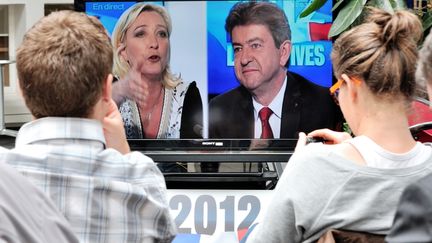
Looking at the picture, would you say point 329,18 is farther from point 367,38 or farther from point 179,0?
point 367,38

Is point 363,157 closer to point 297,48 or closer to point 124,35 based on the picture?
point 297,48

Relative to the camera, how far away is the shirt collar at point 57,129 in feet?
6.00

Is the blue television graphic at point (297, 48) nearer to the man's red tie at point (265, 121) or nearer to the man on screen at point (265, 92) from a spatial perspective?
the man on screen at point (265, 92)

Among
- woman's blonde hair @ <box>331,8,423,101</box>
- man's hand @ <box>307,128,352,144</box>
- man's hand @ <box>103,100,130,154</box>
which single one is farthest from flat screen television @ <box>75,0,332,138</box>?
man's hand @ <box>103,100,130,154</box>

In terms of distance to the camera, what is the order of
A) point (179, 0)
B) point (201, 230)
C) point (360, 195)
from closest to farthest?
point (360, 195) → point (201, 230) → point (179, 0)

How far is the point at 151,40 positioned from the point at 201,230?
107 centimetres

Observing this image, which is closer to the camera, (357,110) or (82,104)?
(82,104)

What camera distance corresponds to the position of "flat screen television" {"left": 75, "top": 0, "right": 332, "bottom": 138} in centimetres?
398

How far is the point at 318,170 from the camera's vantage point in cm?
205

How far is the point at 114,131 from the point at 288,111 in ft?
6.99

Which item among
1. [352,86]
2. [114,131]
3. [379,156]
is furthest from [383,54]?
[114,131]

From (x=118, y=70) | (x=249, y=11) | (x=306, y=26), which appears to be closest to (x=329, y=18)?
(x=306, y=26)

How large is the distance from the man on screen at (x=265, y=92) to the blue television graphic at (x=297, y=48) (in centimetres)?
3

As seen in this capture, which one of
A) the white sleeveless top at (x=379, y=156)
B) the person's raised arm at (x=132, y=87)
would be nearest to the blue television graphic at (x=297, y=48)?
the person's raised arm at (x=132, y=87)
